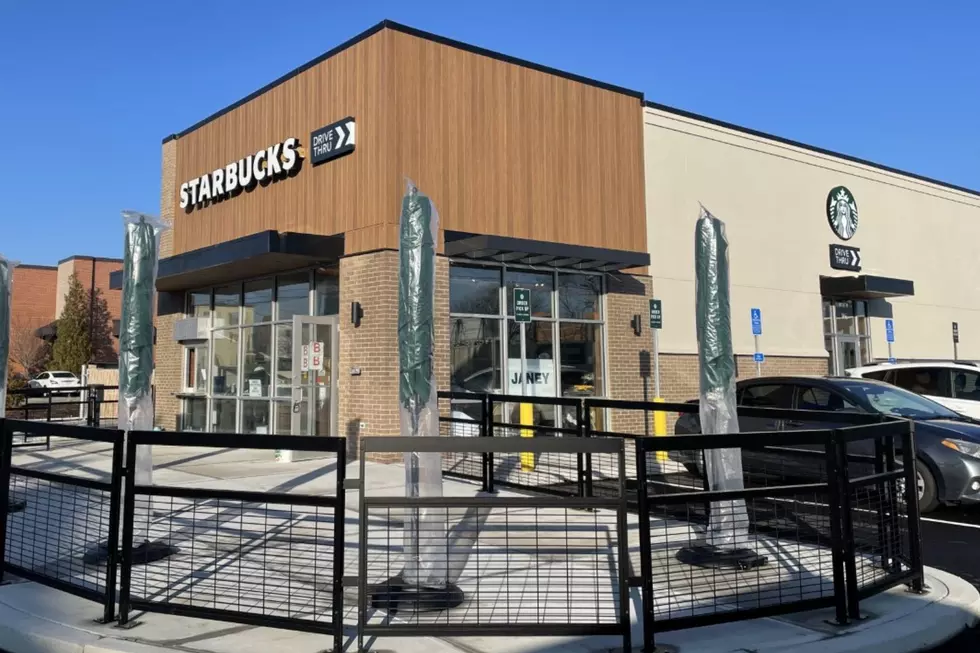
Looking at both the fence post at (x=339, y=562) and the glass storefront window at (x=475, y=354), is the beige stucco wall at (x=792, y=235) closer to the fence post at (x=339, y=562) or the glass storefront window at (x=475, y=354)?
the glass storefront window at (x=475, y=354)

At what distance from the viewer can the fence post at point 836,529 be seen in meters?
4.64

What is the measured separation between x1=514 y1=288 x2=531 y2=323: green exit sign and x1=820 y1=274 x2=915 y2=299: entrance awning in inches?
442

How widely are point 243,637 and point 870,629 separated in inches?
146

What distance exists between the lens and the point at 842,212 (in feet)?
70.8

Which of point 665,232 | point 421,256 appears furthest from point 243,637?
point 665,232

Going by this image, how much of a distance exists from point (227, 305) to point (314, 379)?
14.4 ft

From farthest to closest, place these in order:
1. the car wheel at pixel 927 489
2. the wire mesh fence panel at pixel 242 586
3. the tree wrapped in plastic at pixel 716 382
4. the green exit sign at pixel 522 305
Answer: the green exit sign at pixel 522 305 → the car wheel at pixel 927 489 → the tree wrapped in plastic at pixel 716 382 → the wire mesh fence panel at pixel 242 586

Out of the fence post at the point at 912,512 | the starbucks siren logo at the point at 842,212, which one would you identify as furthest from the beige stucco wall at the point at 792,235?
the fence post at the point at 912,512

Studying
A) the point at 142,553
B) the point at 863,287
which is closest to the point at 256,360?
the point at 142,553

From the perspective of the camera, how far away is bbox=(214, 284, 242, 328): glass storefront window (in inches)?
643

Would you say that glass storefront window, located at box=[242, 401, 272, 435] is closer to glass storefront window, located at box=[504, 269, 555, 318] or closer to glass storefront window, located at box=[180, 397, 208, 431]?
glass storefront window, located at box=[180, 397, 208, 431]

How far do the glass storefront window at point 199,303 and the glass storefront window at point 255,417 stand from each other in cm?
310

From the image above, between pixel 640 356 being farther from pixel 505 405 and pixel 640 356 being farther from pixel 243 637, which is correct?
pixel 243 637

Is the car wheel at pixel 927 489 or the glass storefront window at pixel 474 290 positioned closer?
the car wheel at pixel 927 489
